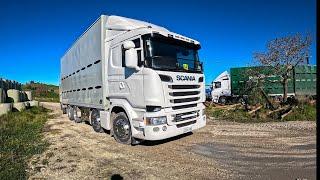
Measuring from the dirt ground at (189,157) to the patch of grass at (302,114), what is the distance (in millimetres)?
2706

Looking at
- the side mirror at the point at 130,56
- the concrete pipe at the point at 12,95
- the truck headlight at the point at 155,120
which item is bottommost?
the truck headlight at the point at 155,120

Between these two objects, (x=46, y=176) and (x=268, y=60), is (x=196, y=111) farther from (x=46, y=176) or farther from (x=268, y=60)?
(x=268, y=60)

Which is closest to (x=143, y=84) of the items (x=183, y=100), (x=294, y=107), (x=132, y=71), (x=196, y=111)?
(x=132, y=71)

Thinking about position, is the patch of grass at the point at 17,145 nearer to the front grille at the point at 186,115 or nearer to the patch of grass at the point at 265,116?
the front grille at the point at 186,115

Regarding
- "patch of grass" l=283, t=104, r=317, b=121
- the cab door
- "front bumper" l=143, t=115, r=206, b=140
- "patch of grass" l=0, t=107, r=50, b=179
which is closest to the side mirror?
the cab door

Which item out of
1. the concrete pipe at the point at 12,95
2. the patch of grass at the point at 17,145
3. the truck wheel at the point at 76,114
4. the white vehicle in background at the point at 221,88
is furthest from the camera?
the white vehicle in background at the point at 221,88

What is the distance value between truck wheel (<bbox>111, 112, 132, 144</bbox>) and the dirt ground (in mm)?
230

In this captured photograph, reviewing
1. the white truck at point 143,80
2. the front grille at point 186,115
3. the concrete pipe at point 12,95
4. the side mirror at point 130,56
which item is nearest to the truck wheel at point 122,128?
the white truck at point 143,80

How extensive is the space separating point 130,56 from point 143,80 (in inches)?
27.6

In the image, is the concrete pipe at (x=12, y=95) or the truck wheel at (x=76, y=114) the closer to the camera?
the truck wheel at (x=76, y=114)

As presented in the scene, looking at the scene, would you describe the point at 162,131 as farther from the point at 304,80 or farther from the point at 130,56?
the point at 304,80

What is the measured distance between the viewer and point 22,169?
6238mm

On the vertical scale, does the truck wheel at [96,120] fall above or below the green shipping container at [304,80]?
below

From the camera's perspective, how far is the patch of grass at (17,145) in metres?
6.23
